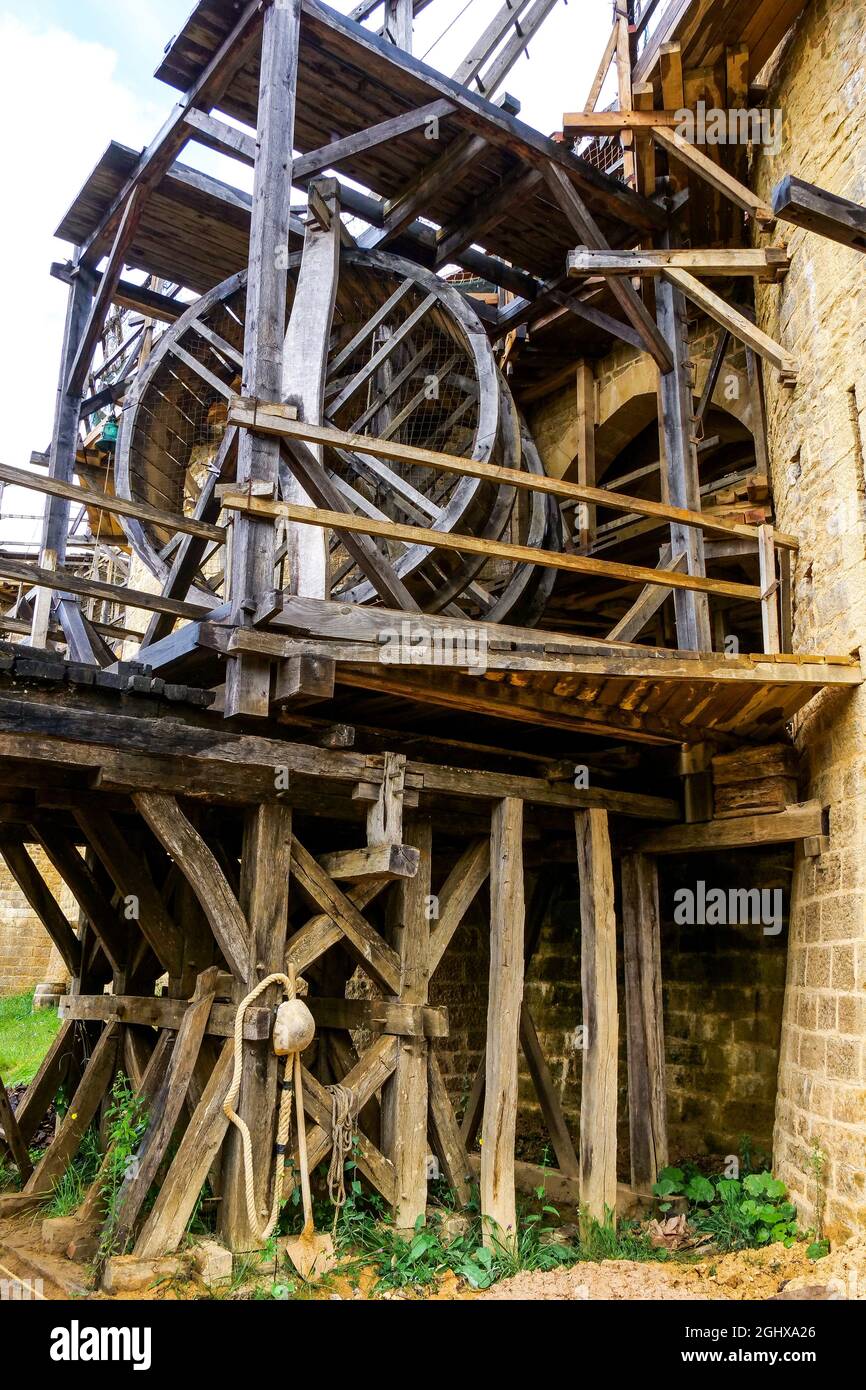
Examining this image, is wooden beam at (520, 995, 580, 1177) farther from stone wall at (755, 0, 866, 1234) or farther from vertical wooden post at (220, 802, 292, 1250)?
vertical wooden post at (220, 802, 292, 1250)

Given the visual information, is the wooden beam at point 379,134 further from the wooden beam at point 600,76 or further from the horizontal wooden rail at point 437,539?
the wooden beam at point 600,76

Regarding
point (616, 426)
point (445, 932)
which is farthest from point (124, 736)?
point (616, 426)

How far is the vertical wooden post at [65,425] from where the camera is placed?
6578 millimetres

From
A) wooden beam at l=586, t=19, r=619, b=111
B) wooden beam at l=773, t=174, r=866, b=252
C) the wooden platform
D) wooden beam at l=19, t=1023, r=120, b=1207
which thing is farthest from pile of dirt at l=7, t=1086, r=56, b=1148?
wooden beam at l=586, t=19, r=619, b=111

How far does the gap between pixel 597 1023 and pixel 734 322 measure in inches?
160

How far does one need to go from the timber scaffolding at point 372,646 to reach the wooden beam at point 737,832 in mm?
21

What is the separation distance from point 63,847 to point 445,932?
2.44 metres

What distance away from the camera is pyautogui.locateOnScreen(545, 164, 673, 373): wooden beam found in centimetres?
670

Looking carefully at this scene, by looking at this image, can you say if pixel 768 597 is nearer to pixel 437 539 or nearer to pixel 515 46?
pixel 437 539

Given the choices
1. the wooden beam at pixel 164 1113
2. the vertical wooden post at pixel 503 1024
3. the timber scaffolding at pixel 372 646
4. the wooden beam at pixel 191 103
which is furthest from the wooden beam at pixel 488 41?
the wooden beam at pixel 164 1113

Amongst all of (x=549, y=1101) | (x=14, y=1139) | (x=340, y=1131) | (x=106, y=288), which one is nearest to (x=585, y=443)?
(x=106, y=288)

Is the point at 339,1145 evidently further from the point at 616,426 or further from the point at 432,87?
the point at 616,426

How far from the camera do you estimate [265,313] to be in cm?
522

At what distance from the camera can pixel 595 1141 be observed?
19.2ft
